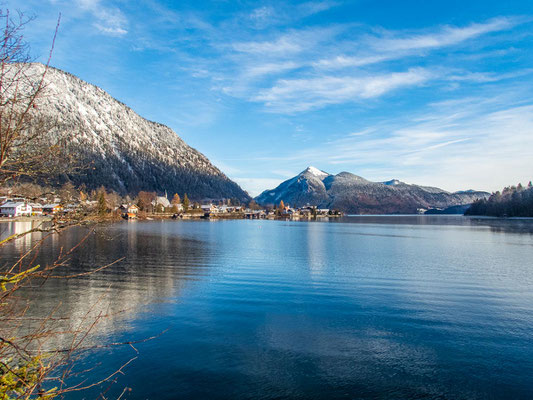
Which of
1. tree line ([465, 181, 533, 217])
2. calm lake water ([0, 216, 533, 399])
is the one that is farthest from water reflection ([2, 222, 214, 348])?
tree line ([465, 181, 533, 217])

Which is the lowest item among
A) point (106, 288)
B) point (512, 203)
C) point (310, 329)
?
point (310, 329)

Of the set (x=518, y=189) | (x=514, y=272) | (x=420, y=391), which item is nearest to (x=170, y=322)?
(x=420, y=391)

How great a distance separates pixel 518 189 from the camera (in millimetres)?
179625

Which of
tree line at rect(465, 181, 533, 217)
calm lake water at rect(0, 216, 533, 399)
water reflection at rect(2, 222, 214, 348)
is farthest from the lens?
tree line at rect(465, 181, 533, 217)

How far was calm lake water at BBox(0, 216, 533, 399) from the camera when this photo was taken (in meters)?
10.6

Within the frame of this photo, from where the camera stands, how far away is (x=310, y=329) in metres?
15.0

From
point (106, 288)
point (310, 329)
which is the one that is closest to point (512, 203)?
point (310, 329)

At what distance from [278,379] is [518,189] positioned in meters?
215

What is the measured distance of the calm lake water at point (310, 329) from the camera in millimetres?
10555

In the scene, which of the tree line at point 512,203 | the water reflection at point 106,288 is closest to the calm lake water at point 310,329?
the water reflection at point 106,288

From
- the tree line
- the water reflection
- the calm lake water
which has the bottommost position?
the calm lake water

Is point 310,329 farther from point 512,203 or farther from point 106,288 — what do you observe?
point 512,203

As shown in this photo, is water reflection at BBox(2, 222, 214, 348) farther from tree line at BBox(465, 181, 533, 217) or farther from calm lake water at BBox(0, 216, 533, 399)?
tree line at BBox(465, 181, 533, 217)

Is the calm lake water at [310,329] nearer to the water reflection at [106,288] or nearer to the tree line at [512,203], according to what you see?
the water reflection at [106,288]
